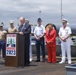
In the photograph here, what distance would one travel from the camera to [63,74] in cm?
1036

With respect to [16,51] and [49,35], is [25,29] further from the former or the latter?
[49,35]

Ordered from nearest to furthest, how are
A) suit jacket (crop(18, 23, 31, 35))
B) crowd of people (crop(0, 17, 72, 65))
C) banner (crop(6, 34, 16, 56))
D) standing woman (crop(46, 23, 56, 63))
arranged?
banner (crop(6, 34, 16, 56)) → suit jacket (crop(18, 23, 31, 35)) → crowd of people (crop(0, 17, 72, 65)) → standing woman (crop(46, 23, 56, 63))

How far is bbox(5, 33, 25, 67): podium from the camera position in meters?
12.9

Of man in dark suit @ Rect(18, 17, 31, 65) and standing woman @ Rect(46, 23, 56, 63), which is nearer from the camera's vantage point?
man in dark suit @ Rect(18, 17, 31, 65)

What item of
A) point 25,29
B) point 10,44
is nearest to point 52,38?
point 25,29

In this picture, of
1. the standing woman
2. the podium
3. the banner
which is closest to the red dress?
the standing woman

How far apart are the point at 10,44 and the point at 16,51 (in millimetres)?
547

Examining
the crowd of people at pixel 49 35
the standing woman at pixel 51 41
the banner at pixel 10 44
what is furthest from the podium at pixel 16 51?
the standing woman at pixel 51 41

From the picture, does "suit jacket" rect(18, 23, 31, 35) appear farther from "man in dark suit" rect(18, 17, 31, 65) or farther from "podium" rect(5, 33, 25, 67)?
"podium" rect(5, 33, 25, 67)

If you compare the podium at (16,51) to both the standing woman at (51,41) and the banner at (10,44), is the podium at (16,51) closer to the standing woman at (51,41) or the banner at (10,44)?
the banner at (10,44)

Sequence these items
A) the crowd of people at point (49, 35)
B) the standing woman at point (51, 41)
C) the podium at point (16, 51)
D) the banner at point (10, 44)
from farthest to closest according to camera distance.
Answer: the standing woman at point (51, 41), the crowd of people at point (49, 35), the banner at point (10, 44), the podium at point (16, 51)

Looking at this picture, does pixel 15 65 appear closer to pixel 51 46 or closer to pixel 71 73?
pixel 51 46

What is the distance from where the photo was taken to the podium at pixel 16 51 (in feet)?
42.2

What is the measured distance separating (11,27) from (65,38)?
8.74 feet
